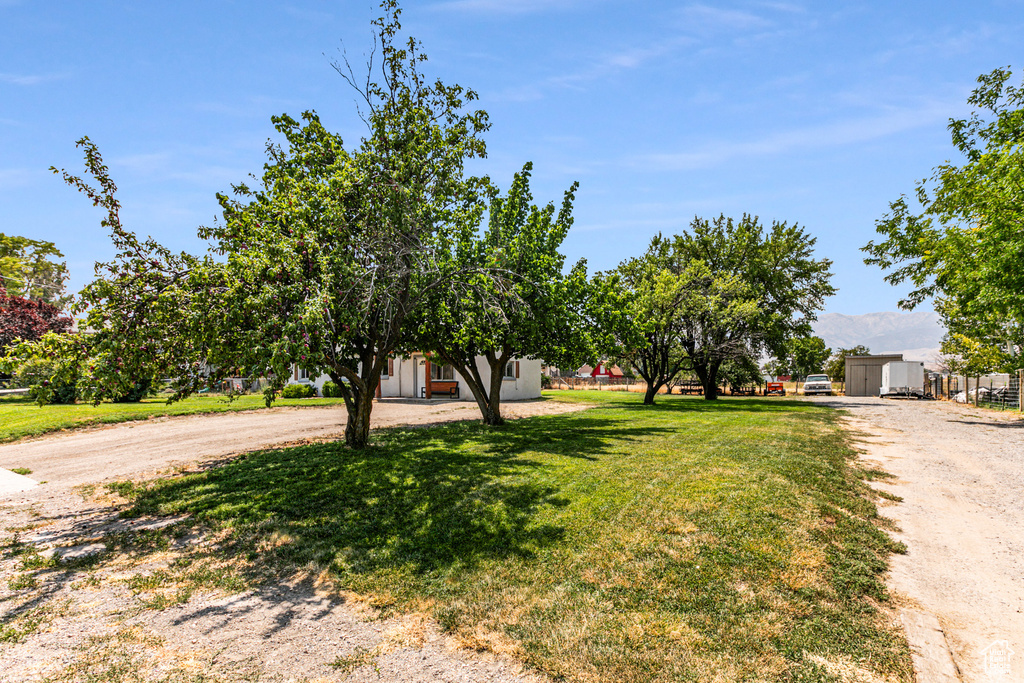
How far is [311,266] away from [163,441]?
8.02 meters

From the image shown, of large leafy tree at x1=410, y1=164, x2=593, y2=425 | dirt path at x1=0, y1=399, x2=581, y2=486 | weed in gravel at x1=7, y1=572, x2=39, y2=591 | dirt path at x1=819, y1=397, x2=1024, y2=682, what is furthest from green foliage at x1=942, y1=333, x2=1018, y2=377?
weed in gravel at x1=7, y1=572, x2=39, y2=591

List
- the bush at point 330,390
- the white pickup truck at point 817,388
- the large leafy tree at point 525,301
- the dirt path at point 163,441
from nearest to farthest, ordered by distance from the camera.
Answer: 1. the dirt path at point 163,441
2. the large leafy tree at point 525,301
3. the bush at point 330,390
4. the white pickup truck at point 817,388

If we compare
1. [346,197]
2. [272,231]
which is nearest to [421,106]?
[346,197]

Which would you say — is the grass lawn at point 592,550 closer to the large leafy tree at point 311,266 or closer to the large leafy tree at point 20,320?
the large leafy tree at point 311,266

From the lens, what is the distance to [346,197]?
8.05 meters

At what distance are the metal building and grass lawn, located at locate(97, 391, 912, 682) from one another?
3795cm

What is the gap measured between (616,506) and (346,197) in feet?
19.7

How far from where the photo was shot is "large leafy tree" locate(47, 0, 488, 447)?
5832 millimetres

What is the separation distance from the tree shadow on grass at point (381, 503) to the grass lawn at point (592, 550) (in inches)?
1.4

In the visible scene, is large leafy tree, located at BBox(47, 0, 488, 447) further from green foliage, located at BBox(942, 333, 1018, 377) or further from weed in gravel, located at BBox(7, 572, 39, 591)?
green foliage, located at BBox(942, 333, 1018, 377)

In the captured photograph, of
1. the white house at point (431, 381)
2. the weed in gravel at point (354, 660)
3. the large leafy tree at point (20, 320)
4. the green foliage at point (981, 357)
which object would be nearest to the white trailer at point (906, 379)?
the green foliage at point (981, 357)

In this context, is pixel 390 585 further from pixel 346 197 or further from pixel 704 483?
pixel 346 197

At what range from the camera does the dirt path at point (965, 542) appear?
3514 mm

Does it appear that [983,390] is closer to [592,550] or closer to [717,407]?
[717,407]
